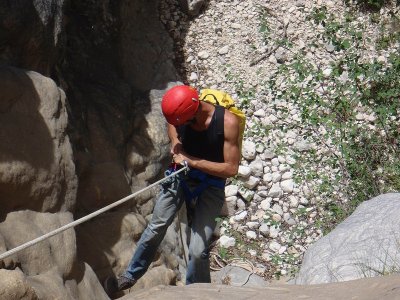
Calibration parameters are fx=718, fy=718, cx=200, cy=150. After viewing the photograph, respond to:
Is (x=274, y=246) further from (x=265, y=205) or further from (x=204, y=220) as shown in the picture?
(x=204, y=220)

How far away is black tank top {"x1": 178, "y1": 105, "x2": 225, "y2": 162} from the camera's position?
3961 millimetres

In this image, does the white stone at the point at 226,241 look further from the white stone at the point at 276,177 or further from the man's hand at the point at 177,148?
the man's hand at the point at 177,148

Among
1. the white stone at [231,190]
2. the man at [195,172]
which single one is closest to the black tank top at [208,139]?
the man at [195,172]

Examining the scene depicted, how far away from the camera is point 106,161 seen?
5.65 metres

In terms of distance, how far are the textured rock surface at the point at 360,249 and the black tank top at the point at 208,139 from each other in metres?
0.86

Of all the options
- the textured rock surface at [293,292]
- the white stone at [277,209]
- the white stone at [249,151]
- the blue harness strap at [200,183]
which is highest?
the blue harness strap at [200,183]

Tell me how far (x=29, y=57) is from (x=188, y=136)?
1.30 metres

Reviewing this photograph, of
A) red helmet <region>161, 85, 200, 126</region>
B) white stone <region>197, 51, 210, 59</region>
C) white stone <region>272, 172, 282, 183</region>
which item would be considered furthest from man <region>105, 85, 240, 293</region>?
white stone <region>197, 51, 210, 59</region>

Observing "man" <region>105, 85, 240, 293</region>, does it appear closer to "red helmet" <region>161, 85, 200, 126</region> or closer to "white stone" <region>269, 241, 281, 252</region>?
"red helmet" <region>161, 85, 200, 126</region>

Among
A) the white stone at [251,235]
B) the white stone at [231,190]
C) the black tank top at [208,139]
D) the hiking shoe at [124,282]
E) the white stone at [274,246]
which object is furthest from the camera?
the white stone at [231,190]

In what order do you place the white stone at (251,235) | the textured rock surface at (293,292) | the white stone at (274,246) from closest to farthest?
the textured rock surface at (293,292)
the white stone at (274,246)
the white stone at (251,235)

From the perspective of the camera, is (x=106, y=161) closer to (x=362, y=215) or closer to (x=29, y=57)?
(x=29, y=57)

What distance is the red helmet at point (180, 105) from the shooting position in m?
3.85

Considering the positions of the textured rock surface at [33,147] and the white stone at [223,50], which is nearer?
the textured rock surface at [33,147]
